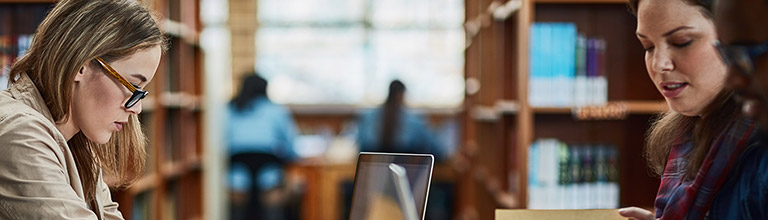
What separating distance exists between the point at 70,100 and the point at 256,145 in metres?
4.16

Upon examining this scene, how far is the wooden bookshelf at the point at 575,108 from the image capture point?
3.10 m

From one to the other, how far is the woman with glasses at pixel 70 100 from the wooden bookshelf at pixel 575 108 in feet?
5.67

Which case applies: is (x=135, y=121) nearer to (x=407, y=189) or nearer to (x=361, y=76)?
(x=407, y=189)

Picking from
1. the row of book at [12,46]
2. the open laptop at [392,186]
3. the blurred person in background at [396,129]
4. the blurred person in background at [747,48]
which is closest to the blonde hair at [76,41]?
the open laptop at [392,186]

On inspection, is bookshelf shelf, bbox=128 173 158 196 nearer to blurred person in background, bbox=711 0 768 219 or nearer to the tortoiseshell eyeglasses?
the tortoiseshell eyeglasses

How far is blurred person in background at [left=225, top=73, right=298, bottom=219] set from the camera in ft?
18.8

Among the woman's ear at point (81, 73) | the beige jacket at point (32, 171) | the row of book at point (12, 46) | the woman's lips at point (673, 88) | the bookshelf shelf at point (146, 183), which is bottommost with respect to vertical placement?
the bookshelf shelf at point (146, 183)

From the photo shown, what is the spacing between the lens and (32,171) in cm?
137

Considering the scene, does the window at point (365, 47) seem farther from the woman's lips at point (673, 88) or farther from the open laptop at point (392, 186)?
the woman's lips at point (673, 88)

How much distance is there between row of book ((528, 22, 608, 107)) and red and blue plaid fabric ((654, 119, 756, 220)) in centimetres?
175

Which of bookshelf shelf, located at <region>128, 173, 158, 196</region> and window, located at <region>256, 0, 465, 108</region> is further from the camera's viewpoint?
window, located at <region>256, 0, 465, 108</region>

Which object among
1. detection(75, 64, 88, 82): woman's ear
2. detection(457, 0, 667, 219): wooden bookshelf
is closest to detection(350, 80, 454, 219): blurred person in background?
detection(457, 0, 667, 219): wooden bookshelf

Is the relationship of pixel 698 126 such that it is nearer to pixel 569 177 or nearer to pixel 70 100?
pixel 70 100

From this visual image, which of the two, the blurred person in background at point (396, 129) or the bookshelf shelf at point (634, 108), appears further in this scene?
the blurred person in background at point (396, 129)
